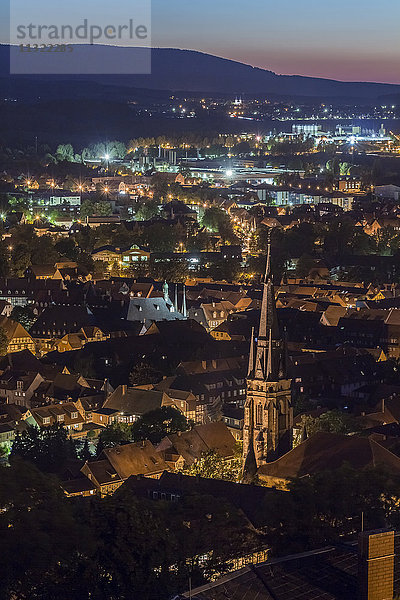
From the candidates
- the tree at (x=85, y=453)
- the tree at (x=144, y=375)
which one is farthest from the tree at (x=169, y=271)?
the tree at (x=85, y=453)

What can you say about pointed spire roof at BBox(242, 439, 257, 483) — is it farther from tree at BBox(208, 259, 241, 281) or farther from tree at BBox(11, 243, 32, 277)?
tree at BBox(11, 243, 32, 277)

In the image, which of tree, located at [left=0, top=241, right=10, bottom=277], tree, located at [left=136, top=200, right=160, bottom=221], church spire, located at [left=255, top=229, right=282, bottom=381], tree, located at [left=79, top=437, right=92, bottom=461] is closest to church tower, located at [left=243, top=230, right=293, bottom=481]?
church spire, located at [left=255, top=229, right=282, bottom=381]

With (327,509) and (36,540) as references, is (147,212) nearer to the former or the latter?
(327,509)

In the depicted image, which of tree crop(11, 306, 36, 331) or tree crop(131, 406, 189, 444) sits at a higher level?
tree crop(131, 406, 189, 444)

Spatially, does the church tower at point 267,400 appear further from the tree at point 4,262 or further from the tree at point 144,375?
the tree at point 4,262

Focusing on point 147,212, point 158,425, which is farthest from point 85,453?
point 147,212

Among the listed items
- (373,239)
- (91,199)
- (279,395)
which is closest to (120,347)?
(279,395)

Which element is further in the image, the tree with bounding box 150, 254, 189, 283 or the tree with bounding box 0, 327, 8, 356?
the tree with bounding box 150, 254, 189, 283
